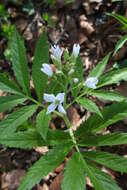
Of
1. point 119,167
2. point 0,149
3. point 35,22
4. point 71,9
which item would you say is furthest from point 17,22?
point 119,167

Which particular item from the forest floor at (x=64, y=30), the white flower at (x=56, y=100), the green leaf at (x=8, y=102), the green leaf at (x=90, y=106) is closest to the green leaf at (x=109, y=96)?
the green leaf at (x=90, y=106)

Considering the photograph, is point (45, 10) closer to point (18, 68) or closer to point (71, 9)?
point (71, 9)

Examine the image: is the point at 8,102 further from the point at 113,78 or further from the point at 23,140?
the point at 113,78

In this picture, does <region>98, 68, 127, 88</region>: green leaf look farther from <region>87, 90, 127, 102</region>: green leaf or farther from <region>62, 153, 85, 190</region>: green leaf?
<region>62, 153, 85, 190</region>: green leaf

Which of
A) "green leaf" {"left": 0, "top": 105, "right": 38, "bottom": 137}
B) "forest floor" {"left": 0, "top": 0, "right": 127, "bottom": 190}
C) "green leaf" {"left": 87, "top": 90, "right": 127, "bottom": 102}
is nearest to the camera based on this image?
"green leaf" {"left": 0, "top": 105, "right": 38, "bottom": 137}

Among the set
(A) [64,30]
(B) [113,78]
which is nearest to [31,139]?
(B) [113,78]

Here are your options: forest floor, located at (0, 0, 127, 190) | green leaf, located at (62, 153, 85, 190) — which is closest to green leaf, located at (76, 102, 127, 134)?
green leaf, located at (62, 153, 85, 190)

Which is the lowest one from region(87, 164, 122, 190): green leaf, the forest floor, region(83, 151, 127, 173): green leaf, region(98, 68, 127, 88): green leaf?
region(87, 164, 122, 190): green leaf
